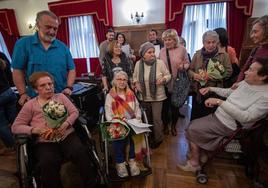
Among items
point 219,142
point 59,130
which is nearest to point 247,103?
point 219,142

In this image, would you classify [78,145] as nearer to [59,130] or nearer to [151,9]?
[59,130]

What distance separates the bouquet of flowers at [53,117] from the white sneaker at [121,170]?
0.61m

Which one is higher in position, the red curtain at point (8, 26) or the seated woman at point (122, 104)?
the red curtain at point (8, 26)

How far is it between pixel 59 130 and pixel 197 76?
144 cm

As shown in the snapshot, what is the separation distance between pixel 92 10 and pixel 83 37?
80cm

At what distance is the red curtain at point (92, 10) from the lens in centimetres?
432

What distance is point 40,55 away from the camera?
5.32 ft

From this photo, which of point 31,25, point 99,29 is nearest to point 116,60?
point 99,29

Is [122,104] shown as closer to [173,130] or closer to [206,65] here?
[206,65]

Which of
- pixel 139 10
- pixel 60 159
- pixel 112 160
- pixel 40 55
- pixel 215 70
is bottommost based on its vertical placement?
pixel 112 160

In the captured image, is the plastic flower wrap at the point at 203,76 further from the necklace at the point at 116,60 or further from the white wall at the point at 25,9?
the white wall at the point at 25,9

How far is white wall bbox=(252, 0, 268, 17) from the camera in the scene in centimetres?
348

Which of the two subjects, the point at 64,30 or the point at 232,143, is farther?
the point at 64,30

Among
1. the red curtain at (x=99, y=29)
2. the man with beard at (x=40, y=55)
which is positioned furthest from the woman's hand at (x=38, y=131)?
the red curtain at (x=99, y=29)
